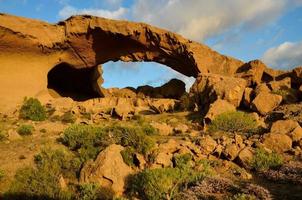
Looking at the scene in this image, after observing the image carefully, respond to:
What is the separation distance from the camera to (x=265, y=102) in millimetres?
24750

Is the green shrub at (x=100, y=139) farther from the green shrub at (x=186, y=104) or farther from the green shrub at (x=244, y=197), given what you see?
the green shrub at (x=186, y=104)

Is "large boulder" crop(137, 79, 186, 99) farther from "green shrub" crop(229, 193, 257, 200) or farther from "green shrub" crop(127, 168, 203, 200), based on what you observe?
"green shrub" crop(229, 193, 257, 200)

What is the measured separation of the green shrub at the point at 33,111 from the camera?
89.5 feet

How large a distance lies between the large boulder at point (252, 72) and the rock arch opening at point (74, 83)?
12535mm

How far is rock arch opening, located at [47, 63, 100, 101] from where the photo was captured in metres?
37.9

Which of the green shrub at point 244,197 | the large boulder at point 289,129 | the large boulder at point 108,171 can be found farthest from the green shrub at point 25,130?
the green shrub at point 244,197

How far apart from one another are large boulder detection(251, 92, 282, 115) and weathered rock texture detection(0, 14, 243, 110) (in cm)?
858

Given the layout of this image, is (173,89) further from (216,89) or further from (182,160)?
(182,160)

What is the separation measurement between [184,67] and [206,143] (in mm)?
18809

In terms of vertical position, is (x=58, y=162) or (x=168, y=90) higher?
(x=168, y=90)

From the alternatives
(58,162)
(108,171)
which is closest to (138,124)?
(58,162)

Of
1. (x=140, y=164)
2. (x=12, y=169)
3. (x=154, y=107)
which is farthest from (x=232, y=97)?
(x=12, y=169)

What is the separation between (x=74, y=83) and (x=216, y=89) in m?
16.1

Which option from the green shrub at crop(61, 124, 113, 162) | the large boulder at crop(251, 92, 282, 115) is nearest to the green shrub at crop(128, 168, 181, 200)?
the green shrub at crop(61, 124, 113, 162)
